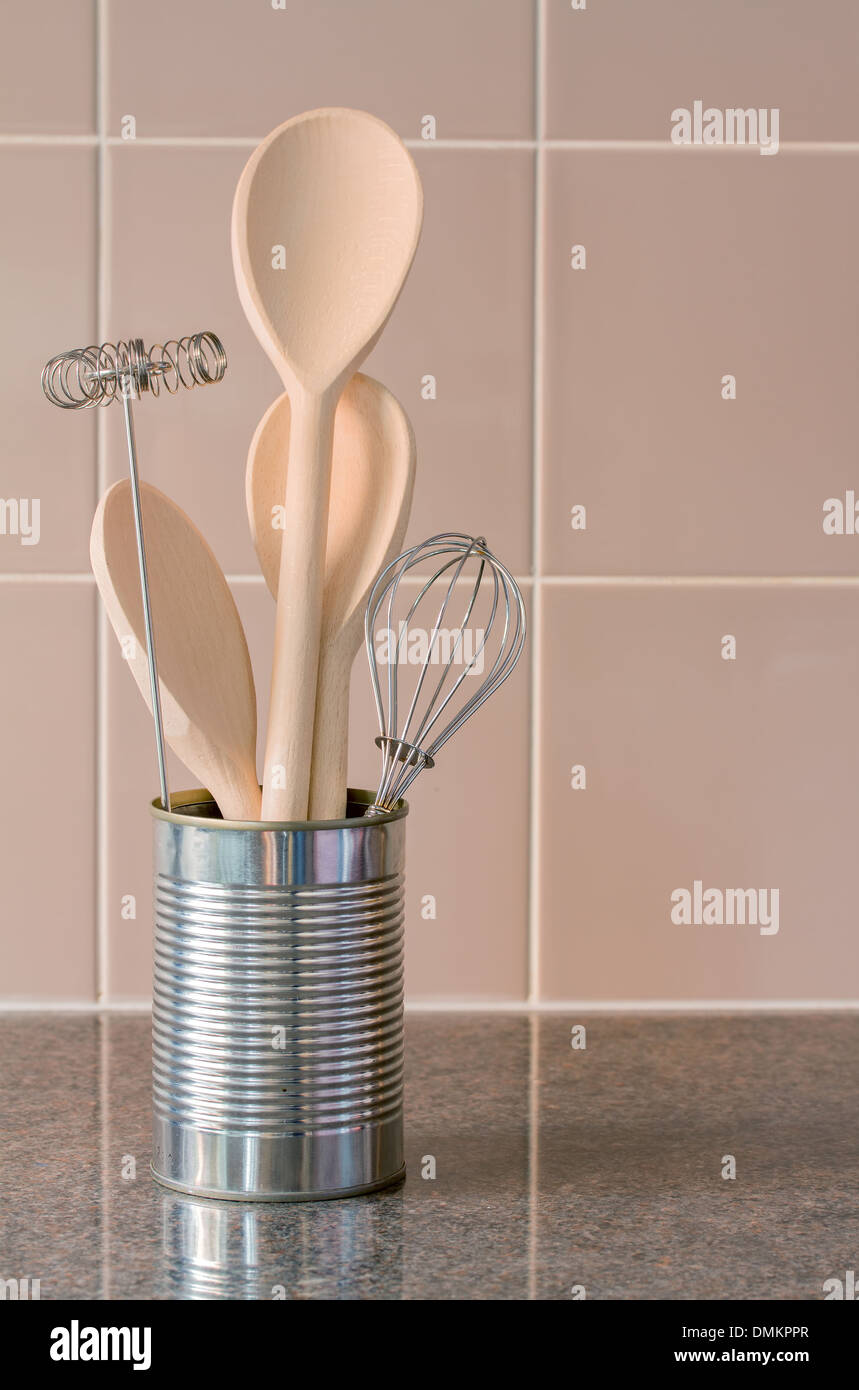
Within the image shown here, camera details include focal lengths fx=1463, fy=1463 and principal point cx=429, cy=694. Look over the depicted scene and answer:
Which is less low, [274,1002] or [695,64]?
[695,64]

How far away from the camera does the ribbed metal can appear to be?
52 centimetres

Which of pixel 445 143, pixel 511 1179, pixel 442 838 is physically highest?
pixel 445 143

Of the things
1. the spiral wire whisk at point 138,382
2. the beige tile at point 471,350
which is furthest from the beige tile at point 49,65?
the spiral wire whisk at point 138,382

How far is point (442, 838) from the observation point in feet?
2.70

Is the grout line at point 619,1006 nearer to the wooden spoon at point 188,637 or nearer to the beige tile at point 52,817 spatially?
the beige tile at point 52,817

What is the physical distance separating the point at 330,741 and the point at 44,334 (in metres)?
0.37

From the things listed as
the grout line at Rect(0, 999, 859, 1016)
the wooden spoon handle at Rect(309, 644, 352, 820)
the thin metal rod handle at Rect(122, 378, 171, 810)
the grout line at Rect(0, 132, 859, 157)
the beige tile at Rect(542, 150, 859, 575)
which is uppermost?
the grout line at Rect(0, 132, 859, 157)

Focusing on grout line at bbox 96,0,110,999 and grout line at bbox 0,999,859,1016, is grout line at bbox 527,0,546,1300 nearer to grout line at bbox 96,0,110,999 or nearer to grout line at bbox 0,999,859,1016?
grout line at bbox 0,999,859,1016

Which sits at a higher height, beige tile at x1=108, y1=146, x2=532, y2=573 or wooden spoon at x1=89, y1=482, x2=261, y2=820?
beige tile at x1=108, y1=146, x2=532, y2=573

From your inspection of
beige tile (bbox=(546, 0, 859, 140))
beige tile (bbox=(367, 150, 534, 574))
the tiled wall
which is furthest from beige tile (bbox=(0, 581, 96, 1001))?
beige tile (bbox=(546, 0, 859, 140))

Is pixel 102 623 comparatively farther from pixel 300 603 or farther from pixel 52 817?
pixel 300 603

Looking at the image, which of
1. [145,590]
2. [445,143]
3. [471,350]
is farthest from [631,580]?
[145,590]

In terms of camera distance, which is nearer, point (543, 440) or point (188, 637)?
point (188, 637)

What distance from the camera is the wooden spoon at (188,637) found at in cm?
53
